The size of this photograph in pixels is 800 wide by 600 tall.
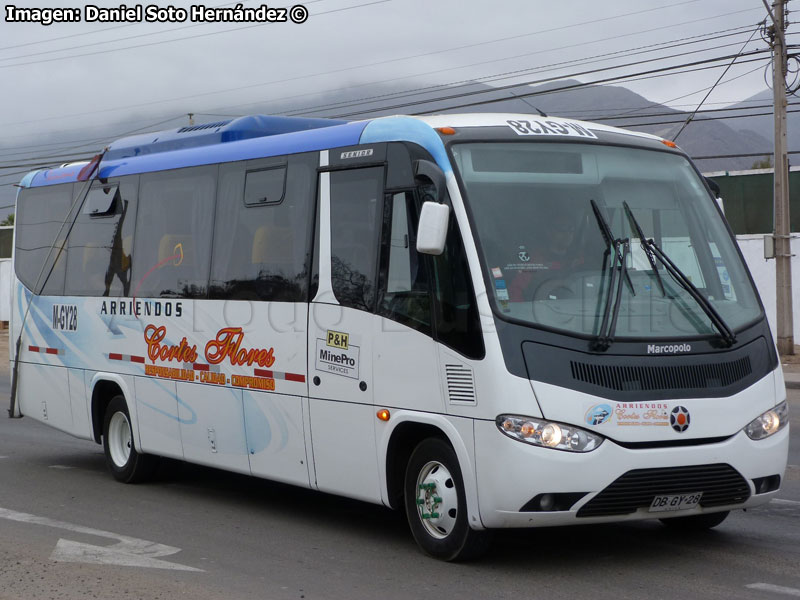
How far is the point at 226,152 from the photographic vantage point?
9.87m

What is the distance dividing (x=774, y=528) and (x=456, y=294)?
293 centimetres

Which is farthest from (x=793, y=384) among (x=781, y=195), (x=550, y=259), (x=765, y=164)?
(x=765, y=164)

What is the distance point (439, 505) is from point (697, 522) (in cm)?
201

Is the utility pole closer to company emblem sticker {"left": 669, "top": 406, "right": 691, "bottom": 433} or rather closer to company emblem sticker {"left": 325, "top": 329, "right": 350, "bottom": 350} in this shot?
company emblem sticker {"left": 325, "top": 329, "right": 350, "bottom": 350}

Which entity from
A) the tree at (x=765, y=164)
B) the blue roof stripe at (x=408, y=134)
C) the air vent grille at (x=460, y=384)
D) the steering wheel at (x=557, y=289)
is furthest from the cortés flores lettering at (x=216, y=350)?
the tree at (x=765, y=164)

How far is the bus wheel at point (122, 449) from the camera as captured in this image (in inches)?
434

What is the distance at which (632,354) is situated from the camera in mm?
6957

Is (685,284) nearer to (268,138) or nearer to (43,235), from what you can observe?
(268,138)

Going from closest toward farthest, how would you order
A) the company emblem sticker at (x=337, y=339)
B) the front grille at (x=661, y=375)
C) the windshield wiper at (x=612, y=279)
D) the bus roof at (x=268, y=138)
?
the front grille at (x=661, y=375)
the windshield wiper at (x=612, y=279)
the bus roof at (x=268, y=138)
the company emblem sticker at (x=337, y=339)

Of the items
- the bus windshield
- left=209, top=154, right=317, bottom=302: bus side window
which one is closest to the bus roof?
left=209, top=154, right=317, bottom=302: bus side window

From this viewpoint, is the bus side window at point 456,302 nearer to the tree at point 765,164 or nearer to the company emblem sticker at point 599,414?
the company emblem sticker at point 599,414

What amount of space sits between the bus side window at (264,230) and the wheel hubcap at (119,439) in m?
2.21

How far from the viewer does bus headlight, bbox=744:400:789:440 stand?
7.15 meters

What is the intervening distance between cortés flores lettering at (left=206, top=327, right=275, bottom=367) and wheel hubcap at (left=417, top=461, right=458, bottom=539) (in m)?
1.95
